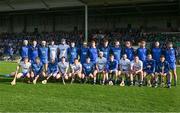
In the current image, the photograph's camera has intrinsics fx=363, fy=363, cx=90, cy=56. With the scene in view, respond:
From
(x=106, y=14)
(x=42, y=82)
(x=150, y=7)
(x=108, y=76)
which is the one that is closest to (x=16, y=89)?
(x=42, y=82)

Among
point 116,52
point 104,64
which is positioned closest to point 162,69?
point 116,52

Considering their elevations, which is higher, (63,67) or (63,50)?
(63,50)

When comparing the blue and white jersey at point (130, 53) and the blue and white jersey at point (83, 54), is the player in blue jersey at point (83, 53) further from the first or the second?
the blue and white jersey at point (130, 53)

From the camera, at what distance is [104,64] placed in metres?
13.3

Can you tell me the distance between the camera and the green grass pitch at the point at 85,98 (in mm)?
8719

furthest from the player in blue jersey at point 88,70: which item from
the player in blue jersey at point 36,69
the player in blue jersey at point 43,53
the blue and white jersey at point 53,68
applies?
the player in blue jersey at point 43,53

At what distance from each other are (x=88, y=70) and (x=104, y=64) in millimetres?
636

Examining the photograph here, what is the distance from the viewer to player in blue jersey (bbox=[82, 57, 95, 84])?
1338 centimetres

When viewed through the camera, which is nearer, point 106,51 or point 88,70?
point 88,70

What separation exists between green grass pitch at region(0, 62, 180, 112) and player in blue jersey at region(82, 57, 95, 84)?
93 cm

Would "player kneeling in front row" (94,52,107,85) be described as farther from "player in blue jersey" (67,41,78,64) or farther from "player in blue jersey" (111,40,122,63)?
"player in blue jersey" (67,41,78,64)

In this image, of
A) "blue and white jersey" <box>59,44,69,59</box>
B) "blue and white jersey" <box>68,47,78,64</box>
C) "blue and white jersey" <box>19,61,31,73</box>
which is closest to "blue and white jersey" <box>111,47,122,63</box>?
"blue and white jersey" <box>68,47,78,64</box>

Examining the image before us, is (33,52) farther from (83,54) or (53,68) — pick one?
(83,54)

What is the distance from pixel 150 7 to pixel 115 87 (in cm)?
2247
